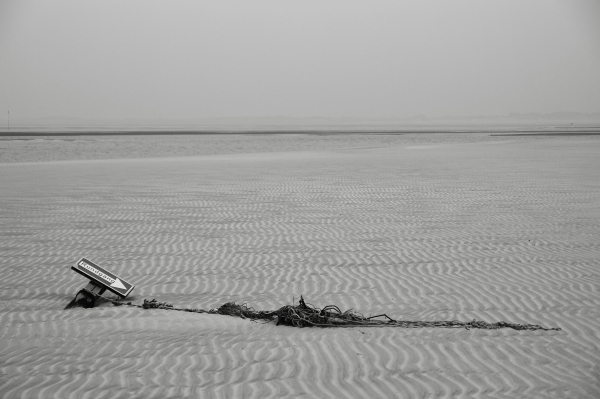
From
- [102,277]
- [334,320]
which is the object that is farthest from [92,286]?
[334,320]

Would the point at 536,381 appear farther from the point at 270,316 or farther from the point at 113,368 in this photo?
the point at 113,368

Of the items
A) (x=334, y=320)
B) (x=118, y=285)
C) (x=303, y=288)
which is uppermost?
(x=118, y=285)

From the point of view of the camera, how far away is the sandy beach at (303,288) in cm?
460

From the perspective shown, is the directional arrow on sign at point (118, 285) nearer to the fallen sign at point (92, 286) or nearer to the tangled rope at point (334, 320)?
the fallen sign at point (92, 286)

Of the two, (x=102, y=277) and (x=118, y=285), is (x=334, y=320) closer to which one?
(x=118, y=285)

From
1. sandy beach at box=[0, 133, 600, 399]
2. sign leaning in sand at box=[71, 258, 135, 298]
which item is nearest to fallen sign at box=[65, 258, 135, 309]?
sign leaning in sand at box=[71, 258, 135, 298]

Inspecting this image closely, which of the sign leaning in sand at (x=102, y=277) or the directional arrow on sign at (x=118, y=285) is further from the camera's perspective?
the directional arrow on sign at (x=118, y=285)

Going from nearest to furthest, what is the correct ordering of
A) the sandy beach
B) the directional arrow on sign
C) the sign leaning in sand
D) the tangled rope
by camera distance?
the sandy beach → the tangled rope → the sign leaning in sand → the directional arrow on sign

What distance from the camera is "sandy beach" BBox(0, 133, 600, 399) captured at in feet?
15.1

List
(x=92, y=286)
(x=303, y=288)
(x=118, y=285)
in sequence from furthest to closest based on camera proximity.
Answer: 1. (x=303, y=288)
2. (x=118, y=285)
3. (x=92, y=286)

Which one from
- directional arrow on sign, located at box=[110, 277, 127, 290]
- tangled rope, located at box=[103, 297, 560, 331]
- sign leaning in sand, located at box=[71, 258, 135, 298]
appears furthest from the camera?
directional arrow on sign, located at box=[110, 277, 127, 290]

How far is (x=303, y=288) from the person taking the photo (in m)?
7.22

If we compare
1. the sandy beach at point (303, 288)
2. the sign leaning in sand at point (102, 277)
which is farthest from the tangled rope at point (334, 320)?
the sign leaning in sand at point (102, 277)

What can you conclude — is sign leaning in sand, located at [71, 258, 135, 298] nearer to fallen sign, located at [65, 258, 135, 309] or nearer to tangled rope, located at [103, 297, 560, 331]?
fallen sign, located at [65, 258, 135, 309]
